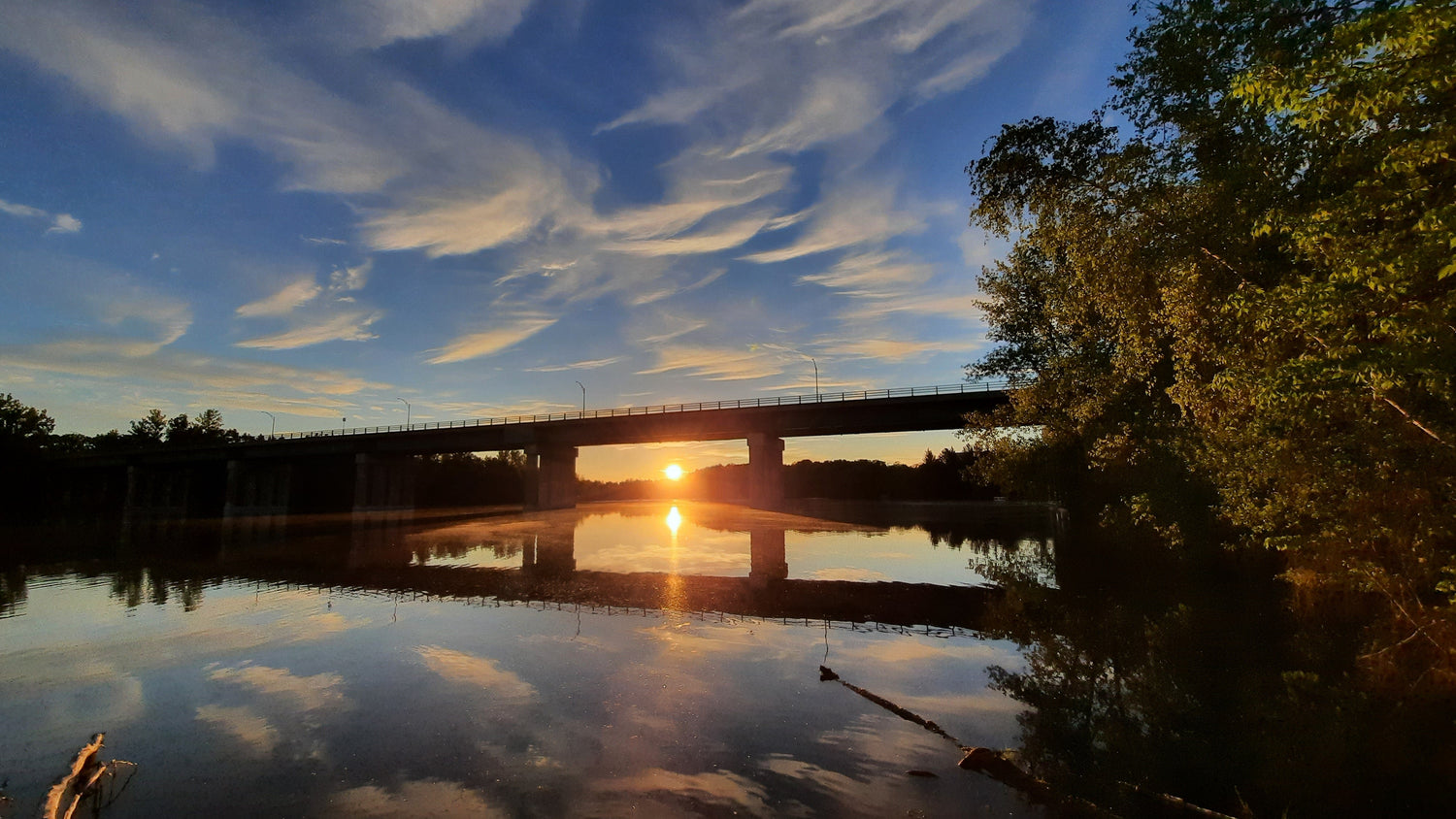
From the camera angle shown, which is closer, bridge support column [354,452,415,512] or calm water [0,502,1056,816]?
calm water [0,502,1056,816]

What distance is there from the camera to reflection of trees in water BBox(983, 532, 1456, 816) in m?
8.31

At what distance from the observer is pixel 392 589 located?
2525 cm

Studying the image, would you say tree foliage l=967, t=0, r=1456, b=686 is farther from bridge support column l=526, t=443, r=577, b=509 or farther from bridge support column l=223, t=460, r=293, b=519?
bridge support column l=223, t=460, r=293, b=519

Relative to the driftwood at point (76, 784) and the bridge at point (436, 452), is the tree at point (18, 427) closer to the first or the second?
the bridge at point (436, 452)

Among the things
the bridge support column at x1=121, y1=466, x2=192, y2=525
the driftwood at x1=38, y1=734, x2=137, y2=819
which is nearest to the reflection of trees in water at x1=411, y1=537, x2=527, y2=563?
the driftwood at x1=38, y1=734, x2=137, y2=819

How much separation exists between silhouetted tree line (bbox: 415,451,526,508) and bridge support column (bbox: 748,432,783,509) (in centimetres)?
6933

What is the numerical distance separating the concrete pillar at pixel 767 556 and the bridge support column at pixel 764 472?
1958 cm

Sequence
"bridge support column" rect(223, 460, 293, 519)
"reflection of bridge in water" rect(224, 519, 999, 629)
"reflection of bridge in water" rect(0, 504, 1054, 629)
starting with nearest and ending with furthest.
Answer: "reflection of bridge in water" rect(224, 519, 999, 629), "reflection of bridge in water" rect(0, 504, 1054, 629), "bridge support column" rect(223, 460, 293, 519)

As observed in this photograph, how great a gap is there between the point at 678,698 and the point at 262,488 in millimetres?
131953

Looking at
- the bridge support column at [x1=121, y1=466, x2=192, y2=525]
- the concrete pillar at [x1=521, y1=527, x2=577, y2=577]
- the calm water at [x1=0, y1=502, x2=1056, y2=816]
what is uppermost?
the bridge support column at [x1=121, y1=466, x2=192, y2=525]

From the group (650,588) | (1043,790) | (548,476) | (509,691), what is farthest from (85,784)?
(548,476)

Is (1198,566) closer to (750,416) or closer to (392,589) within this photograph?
(392,589)

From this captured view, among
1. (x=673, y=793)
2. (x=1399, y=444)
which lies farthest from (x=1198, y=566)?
(x=673, y=793)

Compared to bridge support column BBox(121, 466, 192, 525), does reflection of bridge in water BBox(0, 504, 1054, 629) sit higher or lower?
lower
